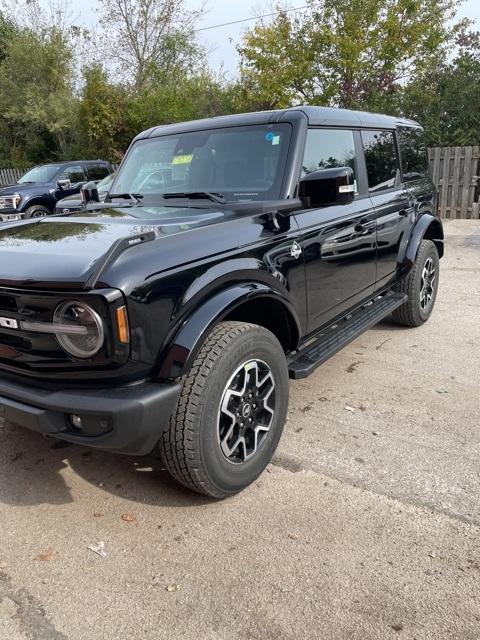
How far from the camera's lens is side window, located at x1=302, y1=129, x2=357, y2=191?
3309mm

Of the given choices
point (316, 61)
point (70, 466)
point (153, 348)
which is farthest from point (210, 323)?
point (316, 61)

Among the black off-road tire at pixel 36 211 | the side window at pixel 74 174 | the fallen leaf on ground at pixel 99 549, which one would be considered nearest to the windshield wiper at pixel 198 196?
the fallen leaf on ground at pixel 99 549

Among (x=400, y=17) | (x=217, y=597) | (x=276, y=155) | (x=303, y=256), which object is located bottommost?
(x=217, y=597)

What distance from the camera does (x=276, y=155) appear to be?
10.5ft

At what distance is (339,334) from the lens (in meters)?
3.66

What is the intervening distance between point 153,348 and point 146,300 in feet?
0.68

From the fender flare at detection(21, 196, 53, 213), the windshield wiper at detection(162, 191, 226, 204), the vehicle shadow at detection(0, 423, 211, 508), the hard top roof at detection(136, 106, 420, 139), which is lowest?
the vehicle shadow at detection(0, 423, 211, 508)

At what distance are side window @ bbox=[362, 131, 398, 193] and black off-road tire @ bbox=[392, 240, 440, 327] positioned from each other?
2.67ft

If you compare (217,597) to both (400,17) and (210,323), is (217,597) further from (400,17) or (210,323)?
(400,17)

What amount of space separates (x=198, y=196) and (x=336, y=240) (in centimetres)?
95

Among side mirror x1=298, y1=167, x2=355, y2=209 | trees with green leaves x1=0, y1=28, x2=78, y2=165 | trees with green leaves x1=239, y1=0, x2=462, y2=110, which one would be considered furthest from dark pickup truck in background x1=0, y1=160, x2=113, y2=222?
trees with green leaves x1=0, y1=28, x2=78, y2=165

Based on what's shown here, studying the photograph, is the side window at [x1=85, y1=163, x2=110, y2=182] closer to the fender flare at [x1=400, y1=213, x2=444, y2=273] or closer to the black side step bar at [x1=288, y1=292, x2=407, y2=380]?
→ the fender flare at [x1=400, y1=213, x2=444, y2=273]

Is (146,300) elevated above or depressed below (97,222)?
below

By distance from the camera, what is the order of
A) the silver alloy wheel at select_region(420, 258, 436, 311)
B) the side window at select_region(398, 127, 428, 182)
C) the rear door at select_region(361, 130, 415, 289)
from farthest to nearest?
the silver alloy wheel at select_region(420, 258, 436, 311) < the side window at select_region(398, 127, 428, 182) < the rear door at select_region(361, 130, 415, 289)
